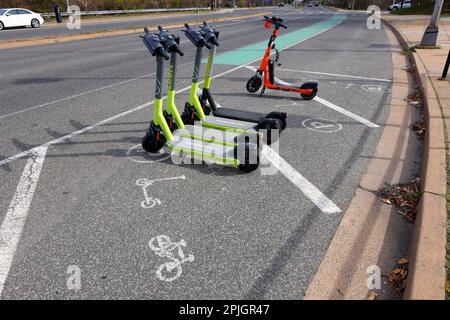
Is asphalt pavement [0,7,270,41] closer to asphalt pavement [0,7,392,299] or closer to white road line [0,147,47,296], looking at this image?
asphalt pavement [0,7,392,299]

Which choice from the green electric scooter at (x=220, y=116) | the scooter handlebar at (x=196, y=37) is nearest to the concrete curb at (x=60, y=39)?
the green electric scooter at (x=220, y=116)

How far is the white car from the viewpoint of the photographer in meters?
20.5

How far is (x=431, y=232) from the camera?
252 cm

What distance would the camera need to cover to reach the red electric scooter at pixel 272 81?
637 cm

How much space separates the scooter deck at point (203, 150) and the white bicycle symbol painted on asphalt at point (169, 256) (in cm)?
128

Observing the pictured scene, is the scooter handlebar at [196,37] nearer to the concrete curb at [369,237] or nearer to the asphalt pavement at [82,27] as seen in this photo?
the concrete curb at [369,237]

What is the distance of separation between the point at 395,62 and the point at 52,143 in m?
10.5

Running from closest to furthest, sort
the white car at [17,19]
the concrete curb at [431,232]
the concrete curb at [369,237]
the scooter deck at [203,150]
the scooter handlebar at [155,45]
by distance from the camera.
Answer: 1. the concrete curb at [431,232]
2. the concrete curb at [369,237]
3. the scooter handlebar at [155,45]
4. the scooter deck at [203,150]
5. the white car at [17,19]

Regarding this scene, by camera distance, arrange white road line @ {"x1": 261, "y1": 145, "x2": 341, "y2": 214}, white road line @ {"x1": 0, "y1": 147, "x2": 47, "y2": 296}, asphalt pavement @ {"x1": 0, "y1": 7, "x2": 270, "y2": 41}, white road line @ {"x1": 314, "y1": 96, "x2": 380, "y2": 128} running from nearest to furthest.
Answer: white road line @ {"x1": 0, "y1": 147, "x2": 47, "y2": 296}, white road line @ {"x1": 261, "y1": 145, "x2": 341, "y2": 214}, white road line @ {"x1": 314, "y1": 96, "x2": 380, "y2": 128}, asphalt pavement @ {"x1": 0, "y1": 7, "x2": 270, "y2": 41}

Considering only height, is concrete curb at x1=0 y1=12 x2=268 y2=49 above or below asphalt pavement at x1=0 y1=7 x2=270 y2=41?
below

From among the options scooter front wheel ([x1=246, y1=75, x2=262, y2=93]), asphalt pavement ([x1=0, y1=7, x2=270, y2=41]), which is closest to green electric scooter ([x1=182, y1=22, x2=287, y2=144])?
scooter front wheel ([x1=246, y1=75, x2=262, y2=93])

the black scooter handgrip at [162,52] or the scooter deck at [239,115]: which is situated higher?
the black scooter handgrip at [162,52]

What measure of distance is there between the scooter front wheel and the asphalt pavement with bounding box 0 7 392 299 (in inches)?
14.2
